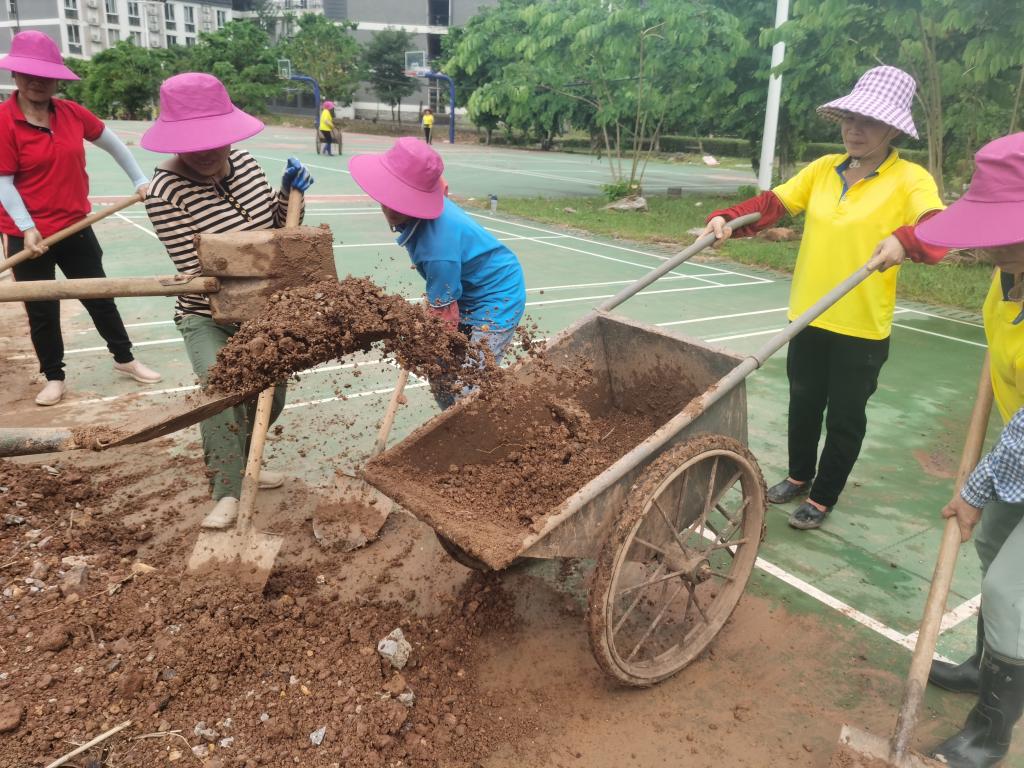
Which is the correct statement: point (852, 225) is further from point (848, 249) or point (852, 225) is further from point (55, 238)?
point (55, 238)

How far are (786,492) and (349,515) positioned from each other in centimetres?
216

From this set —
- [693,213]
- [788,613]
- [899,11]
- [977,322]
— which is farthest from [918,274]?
[788,613]

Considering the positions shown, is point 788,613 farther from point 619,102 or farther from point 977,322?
point 619,102

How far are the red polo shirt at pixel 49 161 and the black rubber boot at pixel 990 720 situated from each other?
4.84 metres

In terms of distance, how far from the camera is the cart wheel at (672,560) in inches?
88.0

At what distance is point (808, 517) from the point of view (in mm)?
3621

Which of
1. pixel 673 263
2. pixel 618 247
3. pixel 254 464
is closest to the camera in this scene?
pixel 254 464

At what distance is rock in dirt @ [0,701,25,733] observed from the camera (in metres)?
2.11

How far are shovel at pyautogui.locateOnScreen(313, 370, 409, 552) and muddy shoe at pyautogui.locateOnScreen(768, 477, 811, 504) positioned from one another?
191cm

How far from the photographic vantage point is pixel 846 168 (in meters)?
3.25

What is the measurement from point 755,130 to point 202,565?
53.2ft

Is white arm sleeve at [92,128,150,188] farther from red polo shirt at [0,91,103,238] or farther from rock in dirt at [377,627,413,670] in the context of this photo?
rock in dirt at [377,627,413,670]

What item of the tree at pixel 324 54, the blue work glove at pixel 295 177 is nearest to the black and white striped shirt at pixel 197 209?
the blue work glove at pixel 295 177

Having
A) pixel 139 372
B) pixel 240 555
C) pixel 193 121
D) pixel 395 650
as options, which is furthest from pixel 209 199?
pixel 139 372
